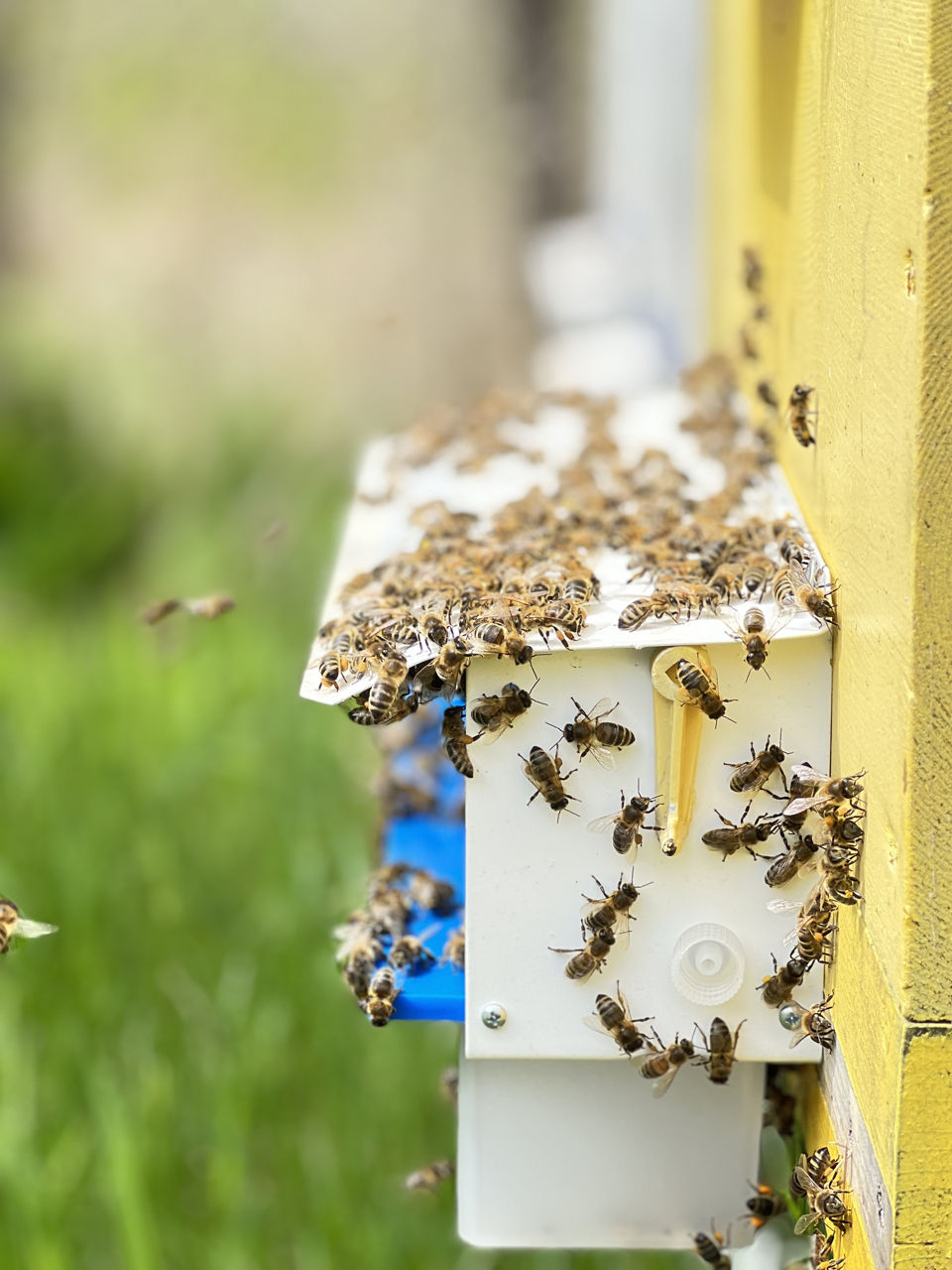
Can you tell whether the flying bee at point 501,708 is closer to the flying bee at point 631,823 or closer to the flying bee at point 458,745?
the flying bee at point 458,745

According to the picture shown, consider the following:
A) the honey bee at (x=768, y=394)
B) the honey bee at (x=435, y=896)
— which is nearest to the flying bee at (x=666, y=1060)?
the honey bee at (x=435, y=896)

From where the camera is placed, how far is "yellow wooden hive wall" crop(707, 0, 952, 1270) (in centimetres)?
169

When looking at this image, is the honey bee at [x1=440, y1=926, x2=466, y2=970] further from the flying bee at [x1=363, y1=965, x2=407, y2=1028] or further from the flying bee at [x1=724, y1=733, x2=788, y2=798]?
the flying bee at [x1=724, y1=733, x2=788, y2=798]

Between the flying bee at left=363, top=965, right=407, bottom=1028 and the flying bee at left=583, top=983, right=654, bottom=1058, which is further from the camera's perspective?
the flying bee at left=363, top=965, right=407, bottom=1028

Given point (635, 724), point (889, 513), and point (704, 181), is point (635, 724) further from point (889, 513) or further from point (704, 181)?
point (704, 181)

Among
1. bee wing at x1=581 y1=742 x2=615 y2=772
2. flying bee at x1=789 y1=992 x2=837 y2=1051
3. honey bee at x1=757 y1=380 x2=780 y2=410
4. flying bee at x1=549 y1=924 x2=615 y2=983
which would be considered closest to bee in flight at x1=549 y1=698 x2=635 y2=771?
bee wing at x1=581 y1=742 x2=615 y2=772

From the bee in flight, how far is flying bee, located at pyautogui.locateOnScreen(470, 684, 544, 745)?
0.19 ft

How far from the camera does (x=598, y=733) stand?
2.20 metres

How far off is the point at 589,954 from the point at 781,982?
0.29 metres

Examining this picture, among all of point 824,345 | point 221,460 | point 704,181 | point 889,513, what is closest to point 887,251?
point 889,513

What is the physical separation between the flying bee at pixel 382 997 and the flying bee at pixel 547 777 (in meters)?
0.43

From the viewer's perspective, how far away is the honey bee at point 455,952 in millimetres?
2557

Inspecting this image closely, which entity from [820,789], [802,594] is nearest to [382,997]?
[820,789]

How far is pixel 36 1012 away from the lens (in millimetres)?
4797
